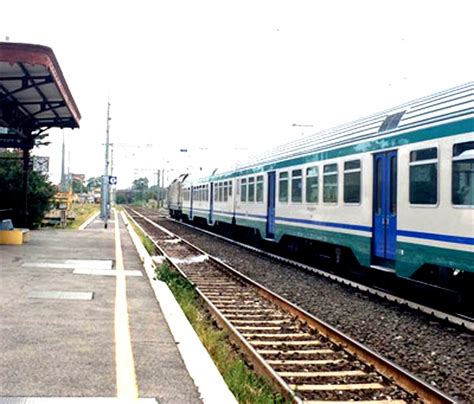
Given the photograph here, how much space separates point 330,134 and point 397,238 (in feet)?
15.8

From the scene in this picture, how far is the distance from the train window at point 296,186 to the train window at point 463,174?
7.56 metres

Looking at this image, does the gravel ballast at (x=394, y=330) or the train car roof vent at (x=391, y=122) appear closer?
the gravel ballast at (x=394, y=330)

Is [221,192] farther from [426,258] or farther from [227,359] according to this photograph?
[227,359]

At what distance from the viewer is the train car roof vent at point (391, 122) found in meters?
11.8

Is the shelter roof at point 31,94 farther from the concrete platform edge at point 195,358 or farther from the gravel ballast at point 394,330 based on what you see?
the gravel ballast at point 394,330

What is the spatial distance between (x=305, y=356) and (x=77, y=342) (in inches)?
97.6

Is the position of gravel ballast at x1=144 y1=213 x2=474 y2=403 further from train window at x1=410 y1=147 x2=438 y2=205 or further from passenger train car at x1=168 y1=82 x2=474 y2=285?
train window at x1=410 y1=147 x2=438 y2=205

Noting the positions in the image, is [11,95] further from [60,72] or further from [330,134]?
[330,134]

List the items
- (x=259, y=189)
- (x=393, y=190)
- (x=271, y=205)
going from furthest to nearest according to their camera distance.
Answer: (x=259, y=189), (x=271, y=205), (x=393, y=190)

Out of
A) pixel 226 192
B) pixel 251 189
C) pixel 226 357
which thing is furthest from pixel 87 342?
pixel 226 192

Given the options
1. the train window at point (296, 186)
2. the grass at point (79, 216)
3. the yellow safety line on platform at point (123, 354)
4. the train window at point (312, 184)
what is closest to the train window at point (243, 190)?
the train window at point (296, 186)

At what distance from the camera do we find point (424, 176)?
10422 mm

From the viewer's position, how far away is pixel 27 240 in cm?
2197

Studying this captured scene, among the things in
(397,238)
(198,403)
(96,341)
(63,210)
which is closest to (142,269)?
(397,238)
